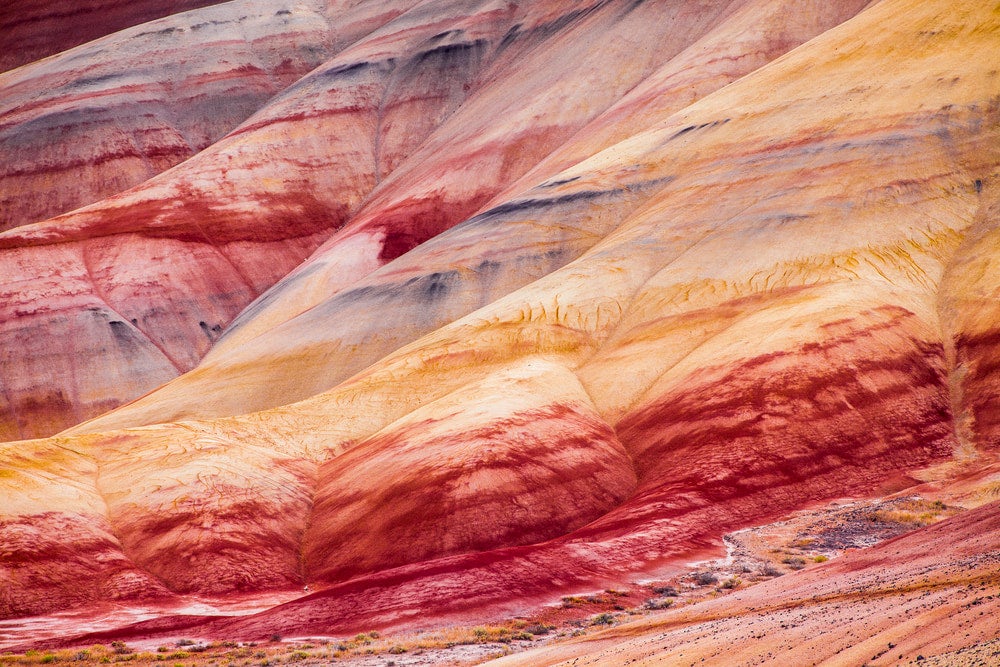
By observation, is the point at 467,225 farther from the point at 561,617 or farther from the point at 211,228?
the point at 561,617

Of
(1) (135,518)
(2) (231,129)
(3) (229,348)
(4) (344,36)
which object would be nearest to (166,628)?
(1) (135,518)

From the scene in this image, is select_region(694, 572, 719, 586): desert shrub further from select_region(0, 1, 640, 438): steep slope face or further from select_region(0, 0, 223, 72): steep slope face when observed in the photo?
Answer: select_region(0, 0, 223, 72): steep slope face

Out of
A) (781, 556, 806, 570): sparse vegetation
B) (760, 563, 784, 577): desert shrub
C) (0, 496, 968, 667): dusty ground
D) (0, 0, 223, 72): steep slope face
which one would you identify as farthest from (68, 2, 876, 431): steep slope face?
(0, 0, 223, 72): steep slope face

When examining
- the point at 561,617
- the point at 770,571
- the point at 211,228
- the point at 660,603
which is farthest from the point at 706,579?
the point at 211,228

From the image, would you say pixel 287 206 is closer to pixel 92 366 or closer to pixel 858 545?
pixel 92 366

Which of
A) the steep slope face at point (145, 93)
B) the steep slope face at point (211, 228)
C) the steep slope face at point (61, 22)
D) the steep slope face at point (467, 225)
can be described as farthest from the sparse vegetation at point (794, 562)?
the steep slope face at point (61, 22)
